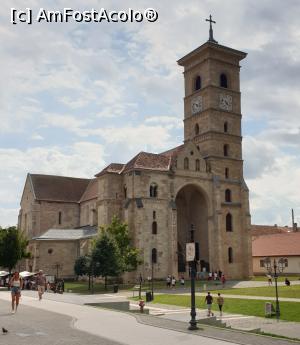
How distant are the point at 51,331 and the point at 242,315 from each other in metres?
13.7

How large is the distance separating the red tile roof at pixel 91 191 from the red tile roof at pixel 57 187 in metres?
1.26

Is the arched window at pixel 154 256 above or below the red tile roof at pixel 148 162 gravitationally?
below

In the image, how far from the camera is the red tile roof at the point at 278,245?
70062 mm

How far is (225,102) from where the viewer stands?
68.0 metres

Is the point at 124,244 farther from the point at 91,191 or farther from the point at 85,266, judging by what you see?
the point at 91,191

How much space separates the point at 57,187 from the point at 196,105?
2627cm

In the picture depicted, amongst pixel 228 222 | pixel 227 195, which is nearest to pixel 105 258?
pixel 228 222

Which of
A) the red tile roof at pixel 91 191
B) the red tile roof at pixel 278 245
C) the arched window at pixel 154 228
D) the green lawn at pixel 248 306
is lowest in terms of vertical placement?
→ the green lawn at pixel 248 306

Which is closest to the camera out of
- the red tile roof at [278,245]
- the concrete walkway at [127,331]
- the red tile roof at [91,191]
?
the concrete walkway at [127,331]

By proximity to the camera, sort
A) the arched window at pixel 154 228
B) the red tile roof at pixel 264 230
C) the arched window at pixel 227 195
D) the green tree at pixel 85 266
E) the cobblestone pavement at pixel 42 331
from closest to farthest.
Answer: the cobblestone pavement at pixel 42 331
the green tree at pixel 85 266
the arched window at pixel 154 228
the arched window at pixel 227 195
the red tile roof at pixel 264 230

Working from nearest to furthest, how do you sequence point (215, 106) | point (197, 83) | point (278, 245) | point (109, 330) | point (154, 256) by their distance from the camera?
point (109, 330) → point (154, 256) → point (215, 106) → point (197, 83) → point (278, 245)

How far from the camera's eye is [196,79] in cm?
7012

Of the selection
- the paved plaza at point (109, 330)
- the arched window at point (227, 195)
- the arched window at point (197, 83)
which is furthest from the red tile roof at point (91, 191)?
the paved plaza at point (109, 330)

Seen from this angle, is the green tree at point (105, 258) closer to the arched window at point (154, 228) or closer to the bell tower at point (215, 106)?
the arched window at point (154, 228)
